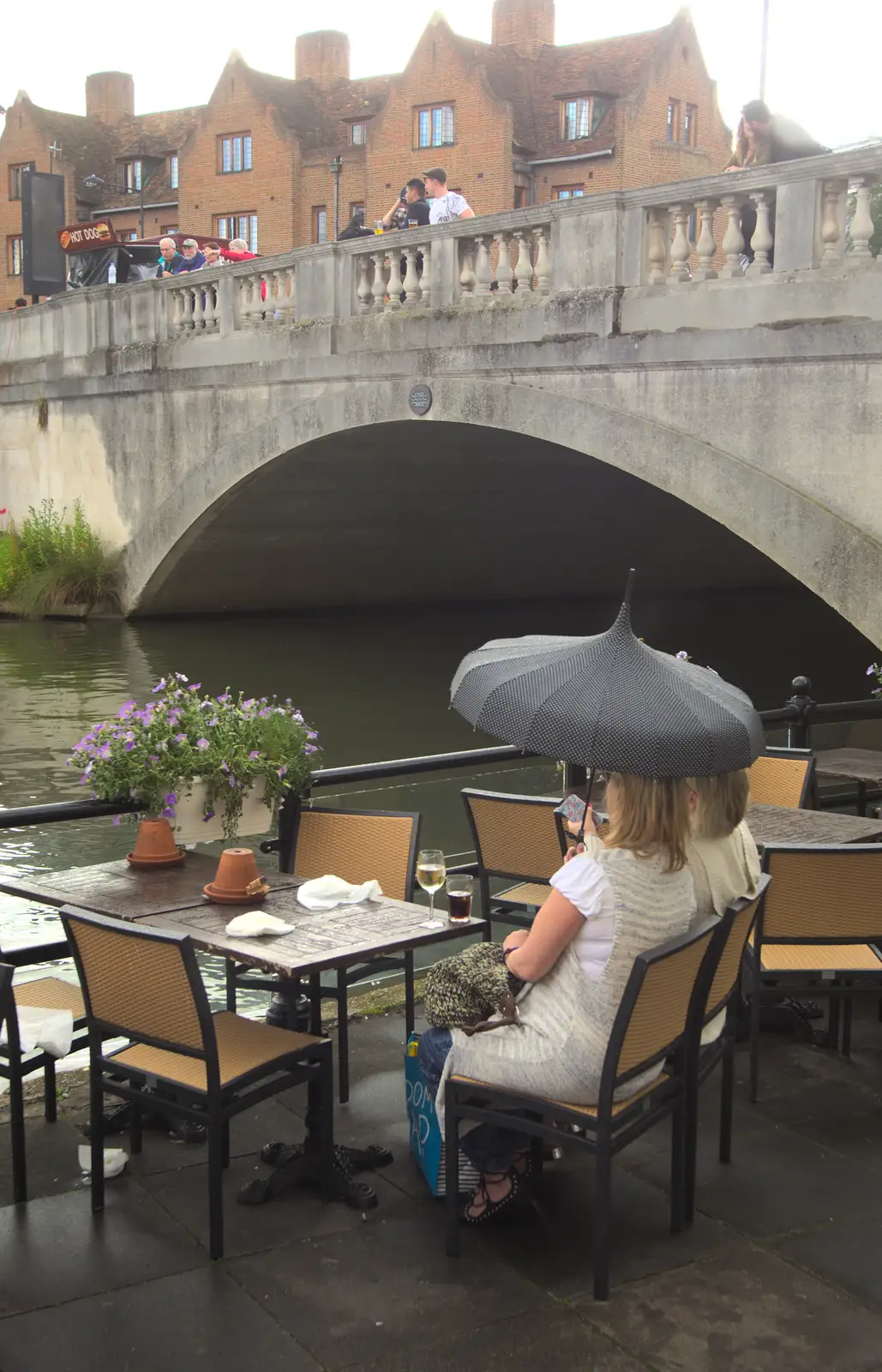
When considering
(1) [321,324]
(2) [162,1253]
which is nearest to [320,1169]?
(2) [162,1253]

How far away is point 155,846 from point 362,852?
2.42 ft

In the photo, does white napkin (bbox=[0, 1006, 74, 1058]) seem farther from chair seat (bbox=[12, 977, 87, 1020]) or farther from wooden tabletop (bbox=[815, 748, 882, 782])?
wooden tabletop (bbox=[815, 748, 882, 782])

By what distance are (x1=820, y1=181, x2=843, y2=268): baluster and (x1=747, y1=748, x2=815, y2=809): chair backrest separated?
5.83 meters

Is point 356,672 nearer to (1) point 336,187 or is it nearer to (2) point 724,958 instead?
(2) point 724,958

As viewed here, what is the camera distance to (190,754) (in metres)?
4.84

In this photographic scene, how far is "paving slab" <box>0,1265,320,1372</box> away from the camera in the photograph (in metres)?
3.14

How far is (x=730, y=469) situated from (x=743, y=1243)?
9.19 m

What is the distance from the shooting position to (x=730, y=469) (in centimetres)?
1217

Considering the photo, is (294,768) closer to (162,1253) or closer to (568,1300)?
(162,1253)

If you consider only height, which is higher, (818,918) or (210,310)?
(210,310)

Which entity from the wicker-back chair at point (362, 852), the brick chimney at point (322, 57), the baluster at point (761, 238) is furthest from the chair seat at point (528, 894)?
the brick chimney at point (322, 57)

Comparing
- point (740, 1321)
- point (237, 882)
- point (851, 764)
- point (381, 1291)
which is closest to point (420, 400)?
point (851, 764)

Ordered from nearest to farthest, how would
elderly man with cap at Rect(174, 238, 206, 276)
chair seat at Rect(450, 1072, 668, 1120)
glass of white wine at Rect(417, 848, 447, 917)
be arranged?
1. chair seat at Rect(450, 1072, 668, 1120)
2. glass of white wine at Rect(417, 848, 447, 917)
3. elderly man with cap at Rect(174, 238, 206, 276)

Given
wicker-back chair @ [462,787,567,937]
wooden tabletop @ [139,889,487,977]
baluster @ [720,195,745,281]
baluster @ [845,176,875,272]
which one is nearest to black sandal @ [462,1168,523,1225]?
wooden tabletop @ [139,889,487,977]
